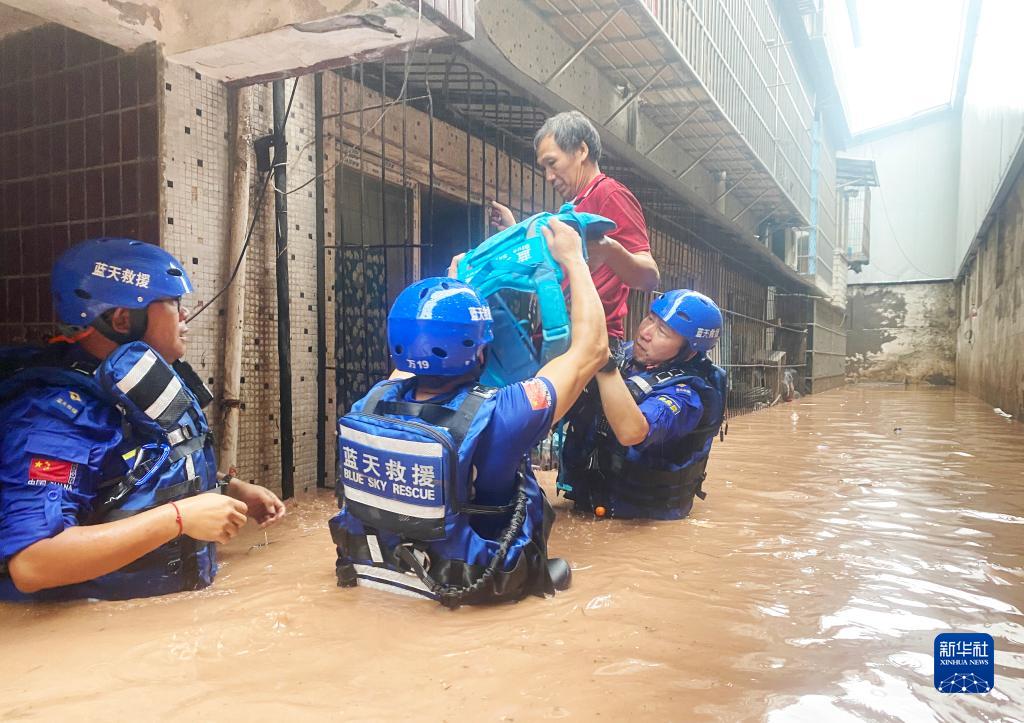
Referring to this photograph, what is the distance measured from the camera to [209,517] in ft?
7.58

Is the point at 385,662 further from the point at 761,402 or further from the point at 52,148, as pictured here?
the point at 761,402

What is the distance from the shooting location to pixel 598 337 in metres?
2.67

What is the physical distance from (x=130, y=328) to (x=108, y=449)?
1.60 ft

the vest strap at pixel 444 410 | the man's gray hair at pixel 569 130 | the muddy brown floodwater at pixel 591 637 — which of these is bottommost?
the muddy brown floodwater at pixel 591 637

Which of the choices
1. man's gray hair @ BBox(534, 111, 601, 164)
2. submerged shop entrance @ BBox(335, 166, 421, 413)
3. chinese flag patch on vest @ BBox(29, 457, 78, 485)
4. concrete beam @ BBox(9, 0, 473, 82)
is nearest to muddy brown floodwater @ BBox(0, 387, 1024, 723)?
chinese flag patch on vest @ BBox(29, 457, 78, 485)

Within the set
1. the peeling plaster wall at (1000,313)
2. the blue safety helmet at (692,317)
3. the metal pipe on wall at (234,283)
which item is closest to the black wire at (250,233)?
the metal pipe on wall at (234,283)

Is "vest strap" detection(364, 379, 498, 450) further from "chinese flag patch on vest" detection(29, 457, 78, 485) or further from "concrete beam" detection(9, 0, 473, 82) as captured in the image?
"concrete beam" detection(9, 0, 473, 82)

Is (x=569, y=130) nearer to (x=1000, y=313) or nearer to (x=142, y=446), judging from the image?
(x=142, y=446)

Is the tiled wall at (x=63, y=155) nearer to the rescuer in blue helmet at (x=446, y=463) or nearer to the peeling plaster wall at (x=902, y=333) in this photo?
the rescuer in blue helmet at (x=446, y=463)

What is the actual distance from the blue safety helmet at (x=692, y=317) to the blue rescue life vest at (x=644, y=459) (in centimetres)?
15

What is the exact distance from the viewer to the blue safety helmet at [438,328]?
2.34 m

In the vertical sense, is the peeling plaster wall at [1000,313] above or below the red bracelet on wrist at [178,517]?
above

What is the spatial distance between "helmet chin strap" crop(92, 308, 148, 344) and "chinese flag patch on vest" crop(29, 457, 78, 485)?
1.79ft

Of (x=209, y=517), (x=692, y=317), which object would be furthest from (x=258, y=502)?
(x=692, y=317)
